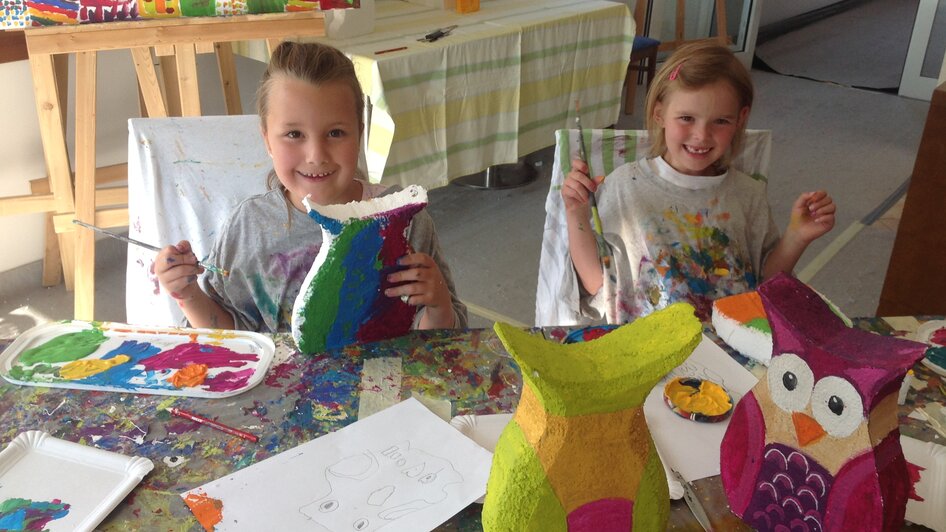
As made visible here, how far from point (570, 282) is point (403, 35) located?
5.23 feet

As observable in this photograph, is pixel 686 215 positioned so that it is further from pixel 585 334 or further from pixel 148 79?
pixel 148 79

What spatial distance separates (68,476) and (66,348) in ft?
0.90

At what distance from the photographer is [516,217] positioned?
3.26 metres

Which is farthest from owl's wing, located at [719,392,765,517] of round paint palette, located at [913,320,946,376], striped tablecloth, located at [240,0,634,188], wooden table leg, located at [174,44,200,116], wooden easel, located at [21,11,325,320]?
striped tablecloth, located at [240,0,634,188]

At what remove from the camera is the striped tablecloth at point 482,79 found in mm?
2604

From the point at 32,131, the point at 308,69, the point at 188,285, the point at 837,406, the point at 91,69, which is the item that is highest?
the point at 308,69

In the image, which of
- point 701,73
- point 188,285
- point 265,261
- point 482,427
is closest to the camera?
point 482,427

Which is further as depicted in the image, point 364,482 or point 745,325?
point 745,325

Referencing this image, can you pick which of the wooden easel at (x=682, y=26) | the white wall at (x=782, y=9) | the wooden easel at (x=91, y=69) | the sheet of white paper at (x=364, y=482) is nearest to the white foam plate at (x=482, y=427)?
the sheet of white paper at (x=364, y=482)

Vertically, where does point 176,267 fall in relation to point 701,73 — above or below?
below

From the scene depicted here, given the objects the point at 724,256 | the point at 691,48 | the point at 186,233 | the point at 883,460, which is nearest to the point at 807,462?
the point at 883,460

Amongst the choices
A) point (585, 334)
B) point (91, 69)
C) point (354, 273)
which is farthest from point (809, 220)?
point (91, 69)

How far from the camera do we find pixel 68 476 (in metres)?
0.85

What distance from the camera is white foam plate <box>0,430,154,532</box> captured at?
2.63 feet
